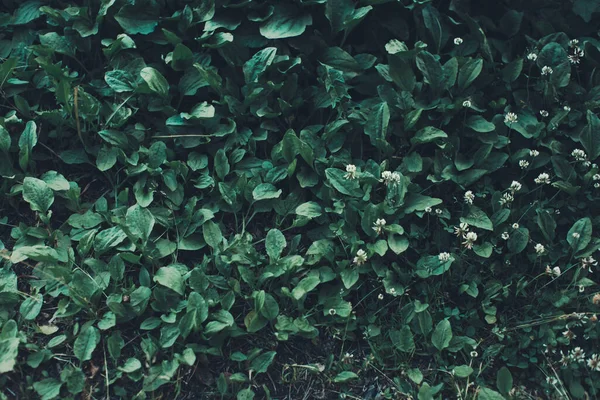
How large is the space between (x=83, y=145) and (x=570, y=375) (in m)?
2.53

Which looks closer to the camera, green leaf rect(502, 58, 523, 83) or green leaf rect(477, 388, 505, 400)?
green leaf rect(477, 388, 505, 400)

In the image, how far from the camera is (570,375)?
287 cm

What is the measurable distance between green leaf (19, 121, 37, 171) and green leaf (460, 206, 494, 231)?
2092mm

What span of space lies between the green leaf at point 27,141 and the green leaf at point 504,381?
2.37 m

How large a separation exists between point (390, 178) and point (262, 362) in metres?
1.02

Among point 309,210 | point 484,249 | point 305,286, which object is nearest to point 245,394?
point 305,286

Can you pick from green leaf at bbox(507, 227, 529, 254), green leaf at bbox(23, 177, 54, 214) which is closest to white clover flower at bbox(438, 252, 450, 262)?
green leaf at bbox(507, 227, 529, 254)

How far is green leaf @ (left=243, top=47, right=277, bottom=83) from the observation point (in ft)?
11.1

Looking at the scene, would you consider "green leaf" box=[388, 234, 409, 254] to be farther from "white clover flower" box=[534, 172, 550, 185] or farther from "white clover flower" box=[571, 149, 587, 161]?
"white clover flower" box=[571, 149, 587, 161]

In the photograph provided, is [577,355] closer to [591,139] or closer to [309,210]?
[591,139]

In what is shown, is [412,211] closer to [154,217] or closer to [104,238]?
[154,217]

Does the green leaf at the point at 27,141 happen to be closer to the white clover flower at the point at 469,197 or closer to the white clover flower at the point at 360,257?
the white clover flower at the point at 360,257

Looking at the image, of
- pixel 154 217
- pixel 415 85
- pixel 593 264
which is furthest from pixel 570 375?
pixel 154 217

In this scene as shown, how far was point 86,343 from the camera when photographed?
2797 mm
